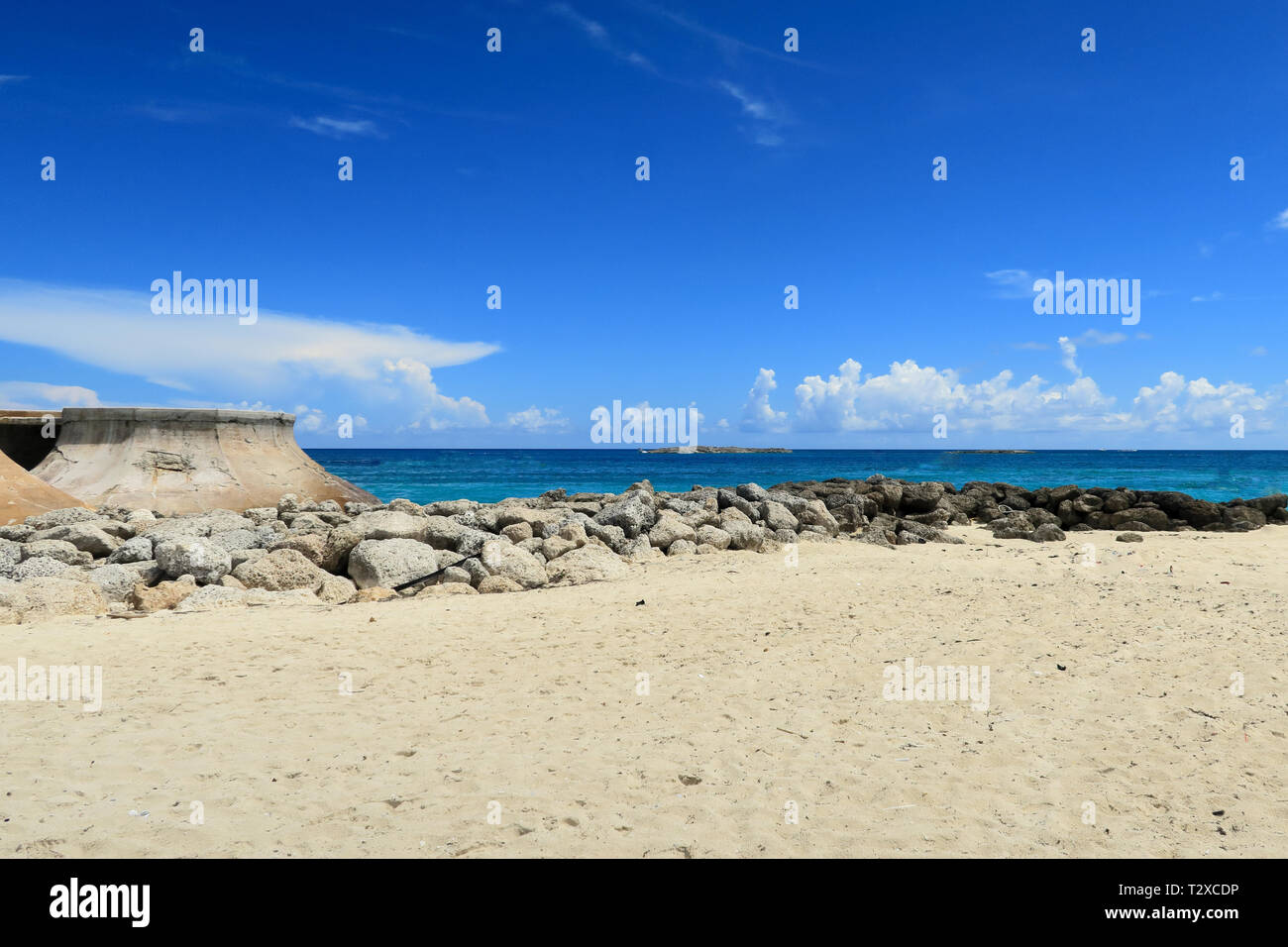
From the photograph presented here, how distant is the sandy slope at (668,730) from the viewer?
3525mm

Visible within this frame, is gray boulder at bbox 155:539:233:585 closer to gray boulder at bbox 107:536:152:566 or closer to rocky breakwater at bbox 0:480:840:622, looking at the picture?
rocky breakwater at bbox 0:480:840:622

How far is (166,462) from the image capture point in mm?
15375

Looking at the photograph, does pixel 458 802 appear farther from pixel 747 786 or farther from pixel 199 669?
pixel 199 669

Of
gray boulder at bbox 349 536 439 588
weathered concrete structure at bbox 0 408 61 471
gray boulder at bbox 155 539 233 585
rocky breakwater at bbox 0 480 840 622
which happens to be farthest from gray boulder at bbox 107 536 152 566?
weathered concrete structure at bbox 0 408 61 471

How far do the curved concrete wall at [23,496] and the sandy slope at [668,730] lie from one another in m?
7.41

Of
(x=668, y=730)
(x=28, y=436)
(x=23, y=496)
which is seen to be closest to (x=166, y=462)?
(x=23, y=496)

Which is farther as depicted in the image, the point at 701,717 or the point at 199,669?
the point at 199,669

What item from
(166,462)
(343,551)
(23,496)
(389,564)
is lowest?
(389,564)

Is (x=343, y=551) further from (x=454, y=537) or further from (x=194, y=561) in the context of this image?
(x=194, y=561)

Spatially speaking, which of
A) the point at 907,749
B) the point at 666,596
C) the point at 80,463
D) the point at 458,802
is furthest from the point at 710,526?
the point at 80,463

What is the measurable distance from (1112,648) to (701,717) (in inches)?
150

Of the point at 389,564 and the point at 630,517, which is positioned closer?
the point at 389,564

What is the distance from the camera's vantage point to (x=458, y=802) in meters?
3.80

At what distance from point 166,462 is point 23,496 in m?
2.61
